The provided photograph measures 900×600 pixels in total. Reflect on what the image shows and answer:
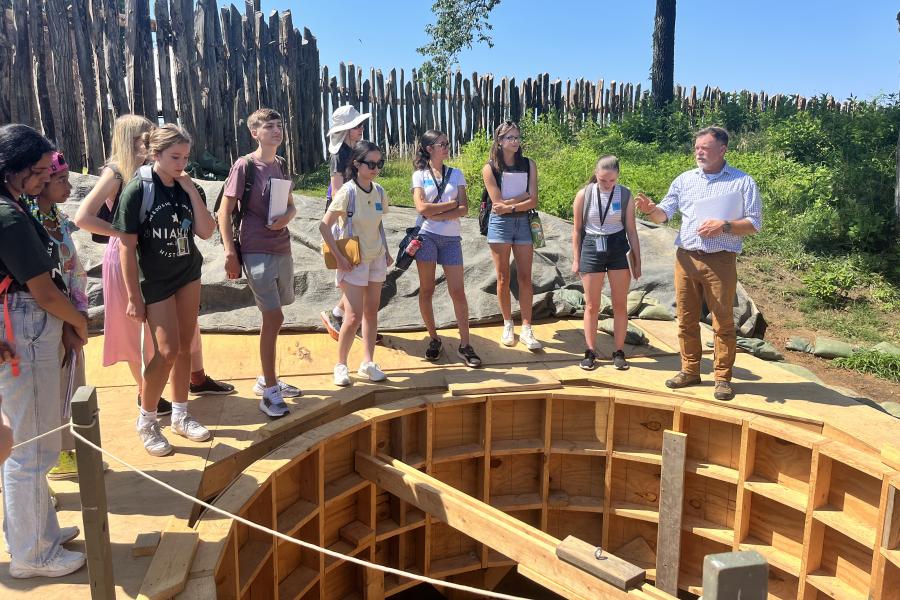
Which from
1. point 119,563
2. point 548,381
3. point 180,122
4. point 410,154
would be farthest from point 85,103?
point 119,563

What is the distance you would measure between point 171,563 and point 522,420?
3.13 meters

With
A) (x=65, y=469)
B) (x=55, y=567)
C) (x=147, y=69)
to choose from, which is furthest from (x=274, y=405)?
(x=147, y=69)

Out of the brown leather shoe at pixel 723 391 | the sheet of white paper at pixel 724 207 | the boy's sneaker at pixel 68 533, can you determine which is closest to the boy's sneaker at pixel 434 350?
the brown leather shoe at pixel 723 391

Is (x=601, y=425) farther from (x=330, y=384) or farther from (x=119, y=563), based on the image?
(x=119, y=563)

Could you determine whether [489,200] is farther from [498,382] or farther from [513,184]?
[498,382]

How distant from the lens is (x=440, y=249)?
18.0 feet

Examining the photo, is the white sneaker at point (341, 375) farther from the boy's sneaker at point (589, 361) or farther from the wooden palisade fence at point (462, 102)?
→ the wooden palisade fence at point (462, 102)

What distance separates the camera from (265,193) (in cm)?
445

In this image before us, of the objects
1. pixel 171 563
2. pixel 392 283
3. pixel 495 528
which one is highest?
pixel 392 283

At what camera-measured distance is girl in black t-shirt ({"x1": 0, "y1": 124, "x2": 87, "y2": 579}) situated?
292cm

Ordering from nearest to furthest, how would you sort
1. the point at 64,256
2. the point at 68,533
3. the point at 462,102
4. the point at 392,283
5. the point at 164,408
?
the point at 68,533 → the point at 64,256 → the point at 164,408 → the point at 392,283 → the point at 462,102

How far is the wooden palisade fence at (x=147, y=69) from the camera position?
862 cm

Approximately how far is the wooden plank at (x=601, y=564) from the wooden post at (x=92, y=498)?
81.7 inches

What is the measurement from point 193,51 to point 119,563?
8151mm
